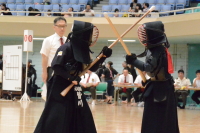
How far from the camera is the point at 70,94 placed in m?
5.59

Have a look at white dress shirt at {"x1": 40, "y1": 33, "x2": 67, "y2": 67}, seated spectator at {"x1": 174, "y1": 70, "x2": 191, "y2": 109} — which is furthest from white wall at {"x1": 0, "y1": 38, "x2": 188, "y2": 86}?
white dress shirt at {"x1": 40, "y1": 33, "x2": 67, "y2": 67}

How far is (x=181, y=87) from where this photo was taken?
15281 millimetres

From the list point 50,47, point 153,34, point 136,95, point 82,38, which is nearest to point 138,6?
point 136,95

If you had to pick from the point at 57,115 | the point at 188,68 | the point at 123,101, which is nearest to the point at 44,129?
the point at 57,115

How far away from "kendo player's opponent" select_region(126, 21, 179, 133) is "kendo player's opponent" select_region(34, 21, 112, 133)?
59cm

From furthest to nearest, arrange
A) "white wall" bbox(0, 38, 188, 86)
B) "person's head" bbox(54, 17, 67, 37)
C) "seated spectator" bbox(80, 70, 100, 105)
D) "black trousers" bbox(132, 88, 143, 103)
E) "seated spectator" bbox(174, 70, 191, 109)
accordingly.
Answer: "white wall" bbox(0, 38, 188, 86) < "seated spectator" bbox(80, 70, 100, 105) < "black trousers" bbox(132, 88, 143, 103) < "seated spectator" bbox(174, 70, 191, 109) < "person's head" bbox(54, 17, 67, 37)

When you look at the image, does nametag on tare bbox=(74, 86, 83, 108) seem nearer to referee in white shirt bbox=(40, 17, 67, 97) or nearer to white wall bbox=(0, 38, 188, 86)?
referee in white shirt bbox=(40, 17, 67, 97)

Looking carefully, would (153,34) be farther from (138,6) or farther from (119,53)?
(119,53)

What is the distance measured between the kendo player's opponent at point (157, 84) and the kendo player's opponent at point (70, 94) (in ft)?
1.94

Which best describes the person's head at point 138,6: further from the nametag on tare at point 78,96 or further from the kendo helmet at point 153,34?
the nametag on tare at point 78,96

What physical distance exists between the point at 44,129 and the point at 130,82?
11.5 m

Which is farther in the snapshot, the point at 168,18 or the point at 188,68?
the point at 188,68

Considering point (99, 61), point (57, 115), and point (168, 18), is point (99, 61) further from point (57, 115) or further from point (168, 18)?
point (168, 18)

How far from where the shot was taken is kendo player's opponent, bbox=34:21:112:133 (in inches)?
215
